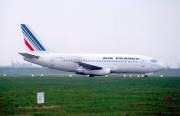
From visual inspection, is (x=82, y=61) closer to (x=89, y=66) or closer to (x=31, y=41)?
(x=89, y=66)

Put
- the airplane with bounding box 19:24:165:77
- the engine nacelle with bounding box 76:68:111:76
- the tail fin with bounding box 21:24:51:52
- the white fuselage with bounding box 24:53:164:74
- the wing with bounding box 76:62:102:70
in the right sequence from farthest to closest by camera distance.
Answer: the tail fin with bounding box 21:24:51:52 < the white fuselage with bounding box 24:53:164:74 < the airplane with bounding box 19:24:165:77 < the engine nacelle with bounding box 76:68:111:76 < the wing with bounding box 76:62:102:70

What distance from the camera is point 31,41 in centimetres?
6894

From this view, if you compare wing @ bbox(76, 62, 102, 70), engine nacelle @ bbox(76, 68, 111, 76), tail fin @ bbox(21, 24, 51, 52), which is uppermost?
tail fin @ bbox(21, 24, 51, 52)

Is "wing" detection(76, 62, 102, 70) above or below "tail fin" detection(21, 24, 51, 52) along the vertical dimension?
below

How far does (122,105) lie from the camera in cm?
2320

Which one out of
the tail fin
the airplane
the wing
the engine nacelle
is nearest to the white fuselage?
the airplane

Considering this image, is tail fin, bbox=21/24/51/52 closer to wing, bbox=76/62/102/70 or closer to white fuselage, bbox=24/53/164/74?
white fuselage, bbox=24/53/164/74

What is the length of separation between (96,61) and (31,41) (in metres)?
12.1

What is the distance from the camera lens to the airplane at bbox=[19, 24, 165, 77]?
6725cm

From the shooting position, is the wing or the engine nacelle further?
the engine nacelle

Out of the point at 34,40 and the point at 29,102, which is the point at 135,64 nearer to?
the point at 34,40

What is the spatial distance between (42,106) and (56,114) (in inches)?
141

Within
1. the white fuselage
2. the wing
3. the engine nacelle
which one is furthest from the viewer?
the white fuselage

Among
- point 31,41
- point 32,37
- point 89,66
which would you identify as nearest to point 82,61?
point 89,66
